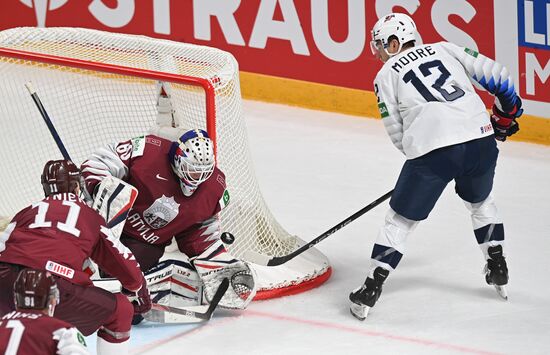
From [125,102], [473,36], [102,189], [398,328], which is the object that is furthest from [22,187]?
[473,36]

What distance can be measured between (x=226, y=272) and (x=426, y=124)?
3.05 ft

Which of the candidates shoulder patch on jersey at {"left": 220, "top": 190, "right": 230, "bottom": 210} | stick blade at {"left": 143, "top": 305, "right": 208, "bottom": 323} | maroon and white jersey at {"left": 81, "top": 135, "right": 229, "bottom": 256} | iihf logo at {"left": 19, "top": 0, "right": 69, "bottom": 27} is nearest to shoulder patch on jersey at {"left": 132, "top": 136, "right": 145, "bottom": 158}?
maroon and white jersey at {"left": 81, "top": 135, "right": 229, "bottom": 256}

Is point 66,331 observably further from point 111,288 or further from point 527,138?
point 527,138

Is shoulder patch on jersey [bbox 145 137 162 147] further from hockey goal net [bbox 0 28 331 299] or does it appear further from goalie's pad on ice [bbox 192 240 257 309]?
goalie's pad on ice [bbox 192 240 257 309]

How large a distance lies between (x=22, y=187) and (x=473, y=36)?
2.48 metres

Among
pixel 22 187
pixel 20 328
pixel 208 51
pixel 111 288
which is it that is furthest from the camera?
pixel 22 187

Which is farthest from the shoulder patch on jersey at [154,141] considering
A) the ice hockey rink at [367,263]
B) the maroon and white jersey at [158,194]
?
the ice hockey rink at [367,263]

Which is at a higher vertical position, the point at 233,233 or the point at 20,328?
the point at 20,328

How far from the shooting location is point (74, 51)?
5.95 m

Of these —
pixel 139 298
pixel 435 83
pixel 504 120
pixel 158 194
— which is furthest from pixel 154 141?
pixel 504 120

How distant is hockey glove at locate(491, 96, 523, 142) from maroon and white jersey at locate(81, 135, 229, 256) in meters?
1.08

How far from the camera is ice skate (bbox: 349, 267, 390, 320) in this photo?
524 cm

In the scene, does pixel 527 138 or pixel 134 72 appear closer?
pixel 134 72

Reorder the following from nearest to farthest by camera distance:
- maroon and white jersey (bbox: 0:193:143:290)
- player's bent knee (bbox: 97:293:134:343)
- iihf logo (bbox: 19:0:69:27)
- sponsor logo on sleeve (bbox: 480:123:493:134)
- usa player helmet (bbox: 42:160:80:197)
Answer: maroon and white jersey (bbox: 0:193:143:290) < usa player helmet (bbox: 42:160:80:197) < player's bent knee (bbox: 97:293:134:343) < sponsor logo on sleeve (bbox: 480:123:493:134) < iihf logo (bbox: 19:0:69:27)
